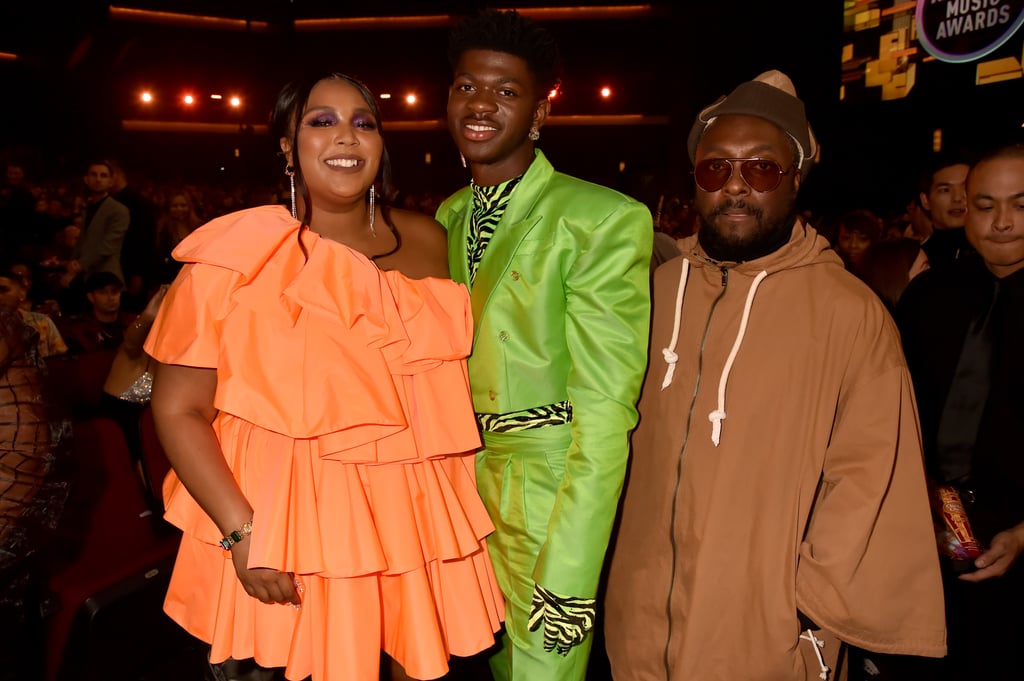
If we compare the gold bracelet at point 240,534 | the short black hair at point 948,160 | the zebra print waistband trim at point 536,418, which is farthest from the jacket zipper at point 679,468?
the short black hair at point 948,160

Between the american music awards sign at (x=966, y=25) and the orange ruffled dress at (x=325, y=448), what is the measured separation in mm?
8745

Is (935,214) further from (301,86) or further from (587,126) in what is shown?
(587,126)

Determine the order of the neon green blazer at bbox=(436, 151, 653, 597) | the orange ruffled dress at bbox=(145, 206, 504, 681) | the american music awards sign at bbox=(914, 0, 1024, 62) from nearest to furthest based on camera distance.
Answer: the orange ruffled dress at bbox=(145, 206, 504, 681) → the neon green blazer at bbox=(436, 151, 653, 597) → the american music awards sign at bbox=(914, 0, 1024, 62)

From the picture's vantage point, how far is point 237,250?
64.2 inches

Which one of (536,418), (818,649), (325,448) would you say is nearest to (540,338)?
(536,418)

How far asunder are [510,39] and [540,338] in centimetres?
81

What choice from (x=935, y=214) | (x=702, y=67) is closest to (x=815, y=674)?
(x=935, y=214)

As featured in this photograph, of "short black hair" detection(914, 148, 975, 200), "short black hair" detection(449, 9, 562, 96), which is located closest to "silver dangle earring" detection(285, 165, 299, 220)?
"short black hair" detection(449, 9, 562, 96)

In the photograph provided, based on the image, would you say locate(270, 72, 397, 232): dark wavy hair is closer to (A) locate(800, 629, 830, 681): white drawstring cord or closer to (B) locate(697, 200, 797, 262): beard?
(B) locate(697, 200, 797, 262): beard

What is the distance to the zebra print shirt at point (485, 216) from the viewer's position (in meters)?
2.04

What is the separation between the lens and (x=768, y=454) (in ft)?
5.81

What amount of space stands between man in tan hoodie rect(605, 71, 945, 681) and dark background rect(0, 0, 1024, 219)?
12.2 meters

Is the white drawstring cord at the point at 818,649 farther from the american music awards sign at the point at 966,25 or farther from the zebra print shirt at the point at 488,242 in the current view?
the american music awards sign at the point at 966,25

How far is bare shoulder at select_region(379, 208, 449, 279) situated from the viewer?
192 centimetres
